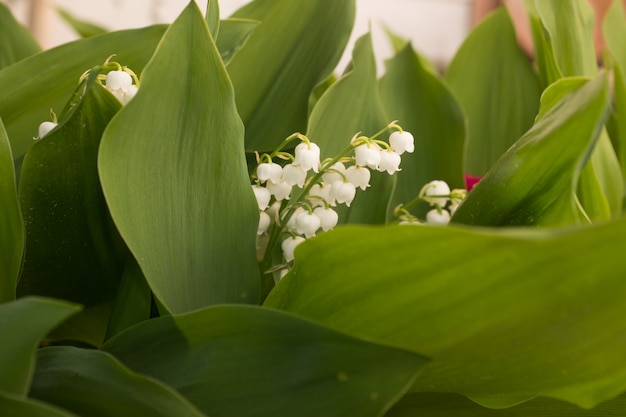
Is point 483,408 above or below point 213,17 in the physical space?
below

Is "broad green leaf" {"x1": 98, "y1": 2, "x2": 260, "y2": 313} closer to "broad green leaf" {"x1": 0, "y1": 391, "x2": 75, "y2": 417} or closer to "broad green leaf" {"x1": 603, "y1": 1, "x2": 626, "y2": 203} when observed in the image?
"broad green leaf" {"x1": 0, "y1": 391, "x2": 75, "y2": 417}

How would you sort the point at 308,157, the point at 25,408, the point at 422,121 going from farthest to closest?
the point at 422,121 < the point at 308,157 < the point at 25,408

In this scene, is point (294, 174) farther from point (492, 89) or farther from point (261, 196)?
point (492, 89)

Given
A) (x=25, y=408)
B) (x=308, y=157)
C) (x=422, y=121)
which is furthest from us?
(x=422, y=121)

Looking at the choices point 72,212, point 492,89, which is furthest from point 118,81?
point 492,89

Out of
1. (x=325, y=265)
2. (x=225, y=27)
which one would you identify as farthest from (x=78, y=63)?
(x=325, y=265)

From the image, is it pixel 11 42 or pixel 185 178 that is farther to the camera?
pixel 11 42
